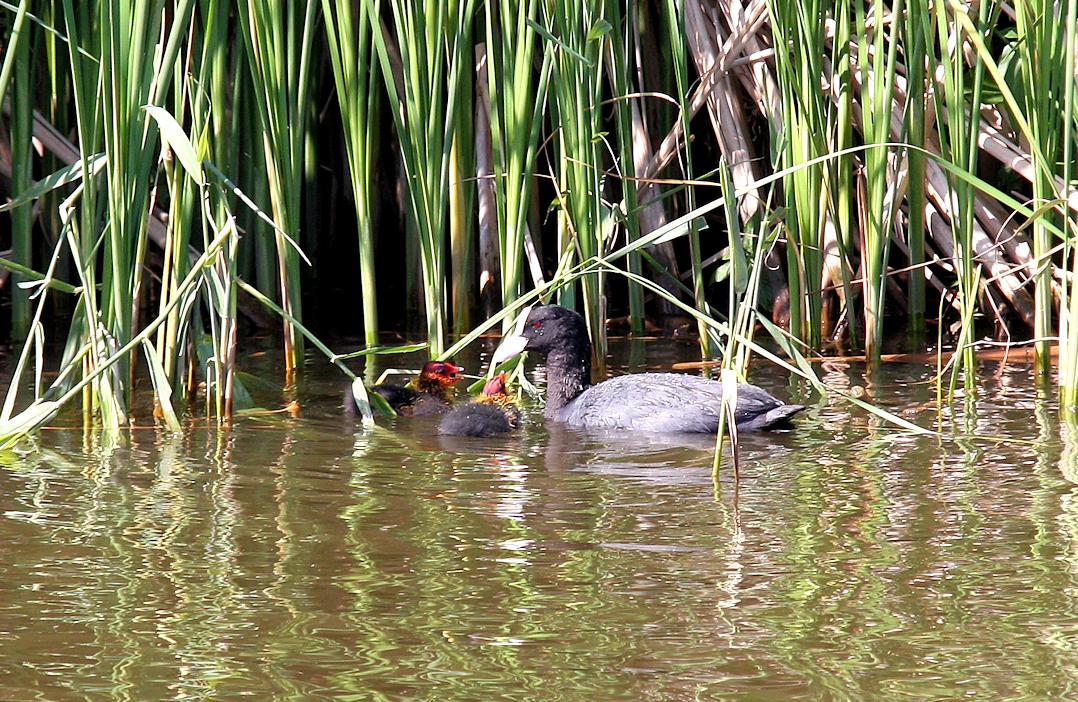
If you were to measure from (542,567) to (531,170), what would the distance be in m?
2.70

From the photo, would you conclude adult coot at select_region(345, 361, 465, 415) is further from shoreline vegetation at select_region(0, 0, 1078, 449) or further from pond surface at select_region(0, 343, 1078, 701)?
pond surface at select_region(0, 343, 1078, 701)

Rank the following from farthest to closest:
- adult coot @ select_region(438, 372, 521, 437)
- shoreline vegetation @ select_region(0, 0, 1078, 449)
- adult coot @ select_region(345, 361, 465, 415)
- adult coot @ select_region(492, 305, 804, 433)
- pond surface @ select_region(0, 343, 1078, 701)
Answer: adult coot @ select_region(345, 361, 465, 415) < adult coot @ select_region(438, 372, 521, 437) < adult coot @ select_region(492, 305, 804, 433) < shoreline vegetation @ select_region(0, 0, 1078, 449) < pond surface @ select_region(0, 343, 1078, 701)

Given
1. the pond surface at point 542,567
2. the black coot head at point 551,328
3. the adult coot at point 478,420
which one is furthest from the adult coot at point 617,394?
the adult coot at point 478,420

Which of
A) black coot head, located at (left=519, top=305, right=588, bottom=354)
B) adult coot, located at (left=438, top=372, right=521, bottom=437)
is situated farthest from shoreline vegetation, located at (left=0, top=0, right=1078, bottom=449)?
adult coot, located at (left=438, top=372, right=521, bottom=437)

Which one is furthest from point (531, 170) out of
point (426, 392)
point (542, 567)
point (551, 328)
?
point (542, 567)

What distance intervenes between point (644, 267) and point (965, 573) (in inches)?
167

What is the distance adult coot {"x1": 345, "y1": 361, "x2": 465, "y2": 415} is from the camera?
18.5ft

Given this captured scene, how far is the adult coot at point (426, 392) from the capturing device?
5.64 metres

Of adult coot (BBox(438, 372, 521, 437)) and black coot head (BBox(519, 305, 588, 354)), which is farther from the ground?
black coot head (BBox(519, 305, 588, 354))

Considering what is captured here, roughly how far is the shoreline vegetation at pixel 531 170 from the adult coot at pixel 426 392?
338mm

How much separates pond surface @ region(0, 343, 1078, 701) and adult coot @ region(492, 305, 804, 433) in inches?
4.7

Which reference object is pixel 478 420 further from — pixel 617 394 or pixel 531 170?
pixel 531 170

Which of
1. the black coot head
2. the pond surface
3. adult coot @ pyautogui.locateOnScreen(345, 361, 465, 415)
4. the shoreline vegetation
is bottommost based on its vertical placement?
the pond surface

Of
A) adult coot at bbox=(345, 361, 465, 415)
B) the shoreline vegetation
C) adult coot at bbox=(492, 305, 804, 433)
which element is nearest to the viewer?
the shoreline vegetation
